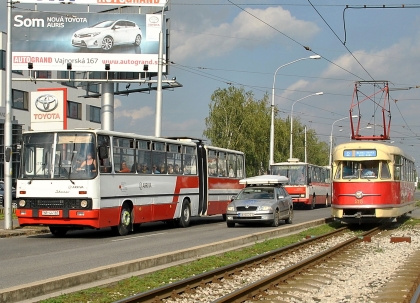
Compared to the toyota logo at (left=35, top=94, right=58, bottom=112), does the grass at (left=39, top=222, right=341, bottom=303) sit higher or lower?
lower

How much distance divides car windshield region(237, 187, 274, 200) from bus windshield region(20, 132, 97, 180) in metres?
7.46

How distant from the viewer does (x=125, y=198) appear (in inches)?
817

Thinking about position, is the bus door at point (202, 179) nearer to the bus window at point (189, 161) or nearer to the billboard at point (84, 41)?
the bus window at point (189, 161)

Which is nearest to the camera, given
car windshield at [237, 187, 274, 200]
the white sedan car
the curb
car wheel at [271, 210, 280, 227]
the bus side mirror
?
the curb

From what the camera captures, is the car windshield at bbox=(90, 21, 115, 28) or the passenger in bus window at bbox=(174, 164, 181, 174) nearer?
the passenger in bus window at bbox=(174, 164, 181, 174)

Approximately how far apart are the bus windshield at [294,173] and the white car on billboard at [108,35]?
11.8m

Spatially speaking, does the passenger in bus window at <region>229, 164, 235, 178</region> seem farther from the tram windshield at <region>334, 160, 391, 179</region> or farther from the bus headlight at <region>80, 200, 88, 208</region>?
the bus headlight at <region>80, 200, 88, 208</region>

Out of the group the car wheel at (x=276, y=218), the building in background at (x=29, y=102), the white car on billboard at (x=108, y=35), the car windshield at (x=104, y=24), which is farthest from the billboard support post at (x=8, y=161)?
the building in background at (x=29, y=102)

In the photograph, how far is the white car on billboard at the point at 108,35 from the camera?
37062 mm

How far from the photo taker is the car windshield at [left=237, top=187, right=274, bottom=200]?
24984 millimetres

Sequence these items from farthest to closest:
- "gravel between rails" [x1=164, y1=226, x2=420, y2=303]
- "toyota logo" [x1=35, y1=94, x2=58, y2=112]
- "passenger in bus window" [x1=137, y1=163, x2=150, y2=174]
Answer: "toyota logo" [x1=35, y1=94, x2=58, y2=112]
"passenger in bus window" [x1=137, y1=163, x2=150, y2=174]
"gravel between rails" [x1=164, y1=226, x2=420, y2=303]

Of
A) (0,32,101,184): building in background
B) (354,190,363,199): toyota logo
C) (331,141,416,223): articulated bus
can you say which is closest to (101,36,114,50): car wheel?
(0,32,101,184): building in background

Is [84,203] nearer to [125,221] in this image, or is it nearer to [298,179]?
[125,221]

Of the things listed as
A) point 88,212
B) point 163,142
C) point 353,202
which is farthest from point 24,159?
point 353,202
